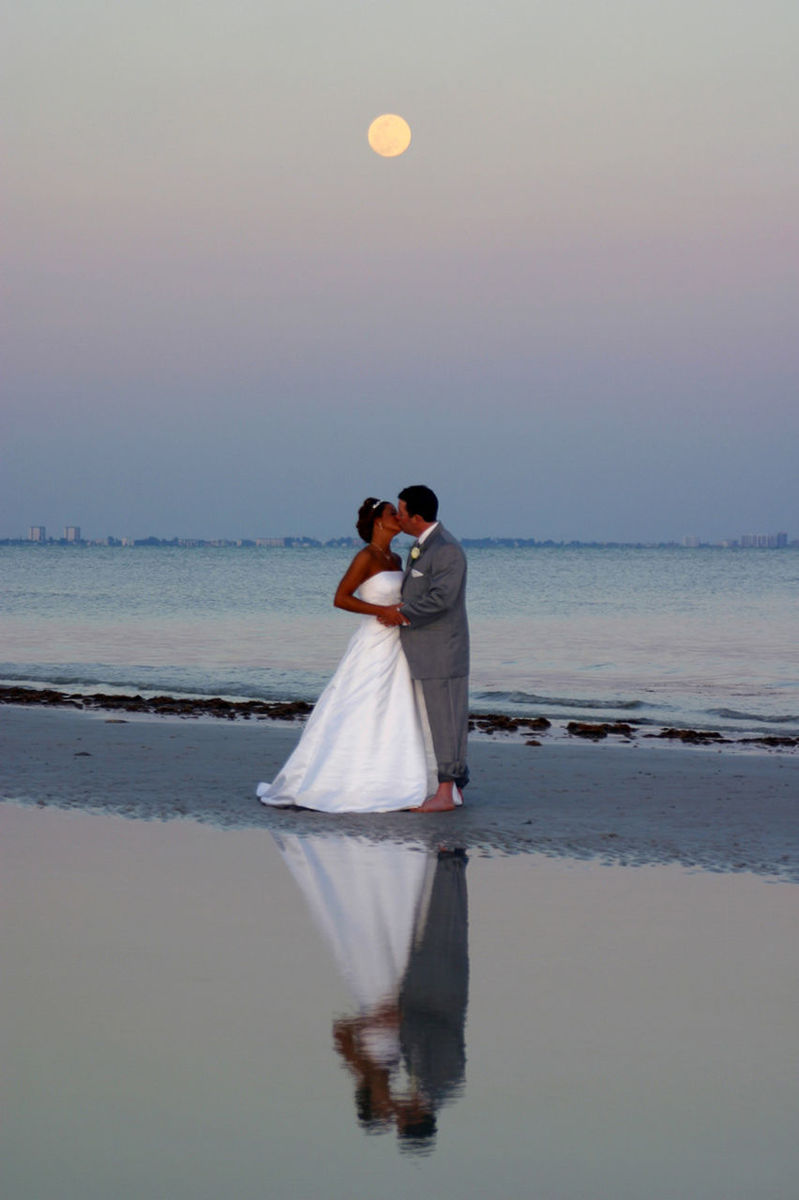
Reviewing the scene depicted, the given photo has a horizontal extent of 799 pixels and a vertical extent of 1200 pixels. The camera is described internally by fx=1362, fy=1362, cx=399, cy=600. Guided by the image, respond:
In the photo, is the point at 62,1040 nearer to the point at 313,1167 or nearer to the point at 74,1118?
the point at 74,1118

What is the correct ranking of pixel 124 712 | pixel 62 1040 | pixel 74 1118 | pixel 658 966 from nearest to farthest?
pixel 74 1118, pixel 62 1040, pixel 658 966, pixel 124 712

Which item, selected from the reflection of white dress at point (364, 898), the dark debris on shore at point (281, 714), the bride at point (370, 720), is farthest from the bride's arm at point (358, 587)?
the dark debris on shore at point (281, 714)

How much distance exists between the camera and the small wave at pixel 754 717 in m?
18.6

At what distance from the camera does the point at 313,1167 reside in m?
3.48

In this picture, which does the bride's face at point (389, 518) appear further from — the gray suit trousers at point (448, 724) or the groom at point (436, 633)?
the gray suit trousers at point (448, 724)

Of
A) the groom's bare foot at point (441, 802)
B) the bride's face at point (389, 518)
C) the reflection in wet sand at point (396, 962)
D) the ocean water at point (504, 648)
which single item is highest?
the bride's face at point (389, 518)

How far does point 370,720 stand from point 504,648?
23117mm

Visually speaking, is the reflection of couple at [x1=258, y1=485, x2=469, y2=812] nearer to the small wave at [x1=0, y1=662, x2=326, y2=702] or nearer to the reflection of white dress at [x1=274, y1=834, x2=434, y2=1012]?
the reflection of white dress at [x1=274, y1=834, x2=434, y2=1012]

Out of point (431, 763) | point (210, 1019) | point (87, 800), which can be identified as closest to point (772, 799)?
point (431, 763)

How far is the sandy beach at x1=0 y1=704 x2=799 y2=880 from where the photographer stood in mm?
8352

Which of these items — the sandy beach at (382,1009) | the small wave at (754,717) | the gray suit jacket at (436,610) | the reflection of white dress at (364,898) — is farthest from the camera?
the small wave at (754,717)

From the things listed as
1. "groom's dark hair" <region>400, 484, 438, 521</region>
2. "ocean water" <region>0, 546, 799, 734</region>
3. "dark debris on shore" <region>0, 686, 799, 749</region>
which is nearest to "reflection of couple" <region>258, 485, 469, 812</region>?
"groom's dark hair" <region>400, 484, 438, 521</region>

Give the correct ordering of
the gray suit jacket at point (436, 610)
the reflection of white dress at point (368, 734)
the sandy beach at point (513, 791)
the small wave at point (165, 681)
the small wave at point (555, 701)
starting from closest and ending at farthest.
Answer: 1. the sandy beach at point (513, 791)
2. the gray suit jacket at point (436, 610)
3. the reflection of white dress at point (368, 734)
4. the small wave at point (555, 701)
5. the small wave at point (165, 681)

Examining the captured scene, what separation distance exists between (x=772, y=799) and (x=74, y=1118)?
24.4 ft
